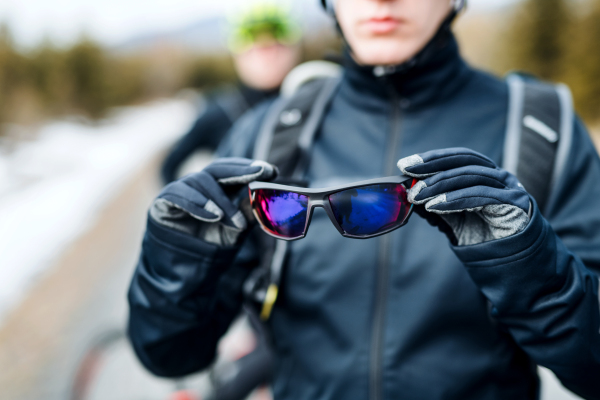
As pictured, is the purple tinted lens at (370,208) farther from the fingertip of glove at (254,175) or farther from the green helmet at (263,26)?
the green helmet at (263,26)

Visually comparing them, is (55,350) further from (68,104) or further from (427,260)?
(68,104)

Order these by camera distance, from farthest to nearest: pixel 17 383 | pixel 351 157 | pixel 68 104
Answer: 1. pixel 68 104
2. pixel 17 383
3. pixel 351 157

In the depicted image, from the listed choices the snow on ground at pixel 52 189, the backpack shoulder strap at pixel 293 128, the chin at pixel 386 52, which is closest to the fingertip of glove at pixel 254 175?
Result: the backpack shoulder strap at pixel 293 128

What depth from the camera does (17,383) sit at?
324cm

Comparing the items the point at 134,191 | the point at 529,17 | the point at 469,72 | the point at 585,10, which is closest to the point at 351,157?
the point at 469,72

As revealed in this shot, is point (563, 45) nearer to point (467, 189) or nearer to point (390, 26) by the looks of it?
point (390, 26)

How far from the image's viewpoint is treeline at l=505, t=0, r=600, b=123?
13.2 m

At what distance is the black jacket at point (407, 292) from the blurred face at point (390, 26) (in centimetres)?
7

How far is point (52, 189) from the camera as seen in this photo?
937 centimetres

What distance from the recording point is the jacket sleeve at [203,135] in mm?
3672

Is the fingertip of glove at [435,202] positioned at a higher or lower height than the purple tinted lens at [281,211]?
higher

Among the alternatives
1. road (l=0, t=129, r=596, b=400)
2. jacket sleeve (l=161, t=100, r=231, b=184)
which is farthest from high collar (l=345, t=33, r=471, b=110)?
road (l=0, t=129, r=596, b=400)

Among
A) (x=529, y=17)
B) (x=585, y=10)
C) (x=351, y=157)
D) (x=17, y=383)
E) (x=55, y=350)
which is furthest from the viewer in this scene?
(x=529, y=17)

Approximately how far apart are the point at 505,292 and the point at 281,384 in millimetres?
825
